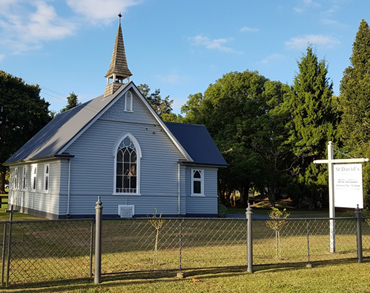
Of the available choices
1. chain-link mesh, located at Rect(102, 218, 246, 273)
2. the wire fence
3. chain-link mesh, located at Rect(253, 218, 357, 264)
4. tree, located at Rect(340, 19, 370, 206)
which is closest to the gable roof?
the wire fence

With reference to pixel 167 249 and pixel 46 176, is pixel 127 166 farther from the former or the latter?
pixel 167 249

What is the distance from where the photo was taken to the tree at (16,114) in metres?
37.1

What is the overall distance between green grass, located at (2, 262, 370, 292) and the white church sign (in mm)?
2517

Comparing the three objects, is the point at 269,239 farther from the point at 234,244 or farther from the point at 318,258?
the point at 318,258

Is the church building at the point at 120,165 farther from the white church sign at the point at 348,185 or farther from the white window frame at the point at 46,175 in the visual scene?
the white church sign at the point at 348,185

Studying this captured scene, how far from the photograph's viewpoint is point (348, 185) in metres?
10.8

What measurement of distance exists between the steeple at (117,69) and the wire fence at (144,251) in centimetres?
1030

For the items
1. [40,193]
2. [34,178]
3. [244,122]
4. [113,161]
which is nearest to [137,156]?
[113,161]

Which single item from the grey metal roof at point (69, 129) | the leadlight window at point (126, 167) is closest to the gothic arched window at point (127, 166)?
the leadlight window at point (126, 167)

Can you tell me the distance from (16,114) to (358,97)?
101ft

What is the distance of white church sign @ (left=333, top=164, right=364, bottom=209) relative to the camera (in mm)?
10578


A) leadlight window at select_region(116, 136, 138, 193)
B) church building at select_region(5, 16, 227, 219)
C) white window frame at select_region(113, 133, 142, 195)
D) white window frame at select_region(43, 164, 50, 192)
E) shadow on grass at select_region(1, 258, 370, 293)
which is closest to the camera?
shadow on grass at select_region(1, 258, 370, 293)

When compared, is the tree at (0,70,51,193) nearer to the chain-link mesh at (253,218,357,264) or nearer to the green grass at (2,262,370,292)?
the chain-link mesh at (253,218,357,264)

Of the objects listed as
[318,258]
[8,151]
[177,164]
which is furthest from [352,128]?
[8,151]
